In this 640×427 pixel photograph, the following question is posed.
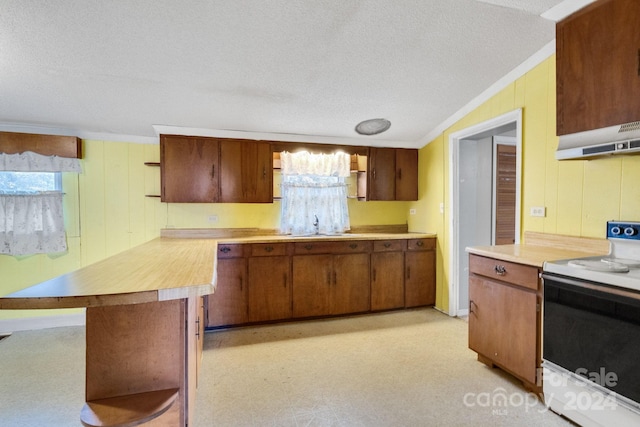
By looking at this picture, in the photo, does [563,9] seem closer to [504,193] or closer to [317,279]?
[504,193]

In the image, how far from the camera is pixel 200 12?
1.81m

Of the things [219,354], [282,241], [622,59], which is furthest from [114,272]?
[622,59]

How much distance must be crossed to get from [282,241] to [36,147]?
103 inches

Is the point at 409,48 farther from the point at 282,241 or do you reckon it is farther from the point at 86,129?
the point at 86,129

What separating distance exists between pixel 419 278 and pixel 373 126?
186cm

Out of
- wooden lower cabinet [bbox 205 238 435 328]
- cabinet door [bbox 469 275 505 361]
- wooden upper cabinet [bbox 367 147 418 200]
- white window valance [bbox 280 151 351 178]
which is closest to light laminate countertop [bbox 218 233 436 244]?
wooden lower cabinet [bbox 205 238 435 328]

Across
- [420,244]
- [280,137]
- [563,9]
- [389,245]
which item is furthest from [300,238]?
[563,9]

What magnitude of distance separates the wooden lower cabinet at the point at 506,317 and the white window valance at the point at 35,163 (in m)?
3.93

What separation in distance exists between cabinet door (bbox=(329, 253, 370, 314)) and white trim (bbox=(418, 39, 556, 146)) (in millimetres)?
1666

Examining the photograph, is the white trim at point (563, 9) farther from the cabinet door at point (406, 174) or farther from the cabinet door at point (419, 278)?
the cabinet door at point (419, 278)

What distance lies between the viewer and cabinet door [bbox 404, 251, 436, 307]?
3645mm

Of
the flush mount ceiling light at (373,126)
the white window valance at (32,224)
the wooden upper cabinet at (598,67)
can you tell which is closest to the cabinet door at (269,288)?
the flush mount ceiling light at (373,126)

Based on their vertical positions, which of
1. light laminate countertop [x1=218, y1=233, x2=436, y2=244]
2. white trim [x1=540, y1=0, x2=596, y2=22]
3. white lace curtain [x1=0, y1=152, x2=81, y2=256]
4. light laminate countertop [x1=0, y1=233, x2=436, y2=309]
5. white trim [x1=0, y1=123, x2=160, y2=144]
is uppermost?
white trim [x1=540, y1=0, x2=596, y2=22]

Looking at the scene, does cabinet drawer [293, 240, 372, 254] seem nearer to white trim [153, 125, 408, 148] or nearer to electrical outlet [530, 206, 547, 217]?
white trim [153, 125, 408, 148]
